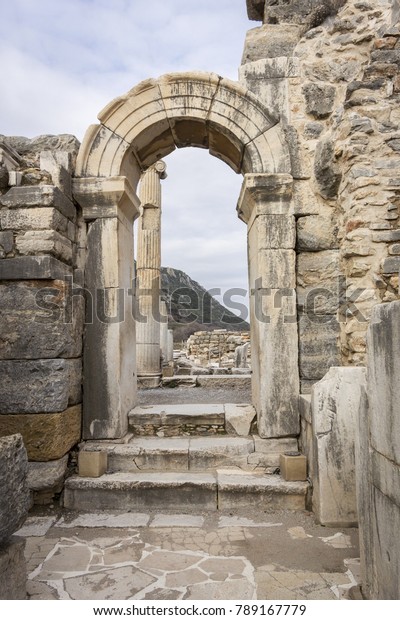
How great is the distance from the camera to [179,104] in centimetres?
412

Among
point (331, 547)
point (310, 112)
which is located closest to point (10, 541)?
point (331, 547)

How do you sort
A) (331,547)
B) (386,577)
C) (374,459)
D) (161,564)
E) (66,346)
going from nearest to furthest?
(386,577), (374,459), (161,564), (331,547), (66,346)

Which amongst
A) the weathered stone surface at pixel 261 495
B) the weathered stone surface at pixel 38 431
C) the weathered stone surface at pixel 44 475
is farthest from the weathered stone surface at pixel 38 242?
the weathered stone surface at pixel 261 495

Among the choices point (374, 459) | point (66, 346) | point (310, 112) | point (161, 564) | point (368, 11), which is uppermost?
point (368, 11)

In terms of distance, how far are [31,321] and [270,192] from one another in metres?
2.41

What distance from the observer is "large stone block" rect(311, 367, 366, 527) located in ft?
9.95

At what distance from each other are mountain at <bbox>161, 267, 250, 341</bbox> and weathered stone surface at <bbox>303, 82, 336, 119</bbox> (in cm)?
1080

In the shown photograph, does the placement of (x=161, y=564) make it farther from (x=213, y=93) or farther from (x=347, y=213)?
(x=213, y=93)

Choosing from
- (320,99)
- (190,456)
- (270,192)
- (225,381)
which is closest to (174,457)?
(190,456)

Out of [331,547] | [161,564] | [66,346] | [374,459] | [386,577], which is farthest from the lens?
[66,346]

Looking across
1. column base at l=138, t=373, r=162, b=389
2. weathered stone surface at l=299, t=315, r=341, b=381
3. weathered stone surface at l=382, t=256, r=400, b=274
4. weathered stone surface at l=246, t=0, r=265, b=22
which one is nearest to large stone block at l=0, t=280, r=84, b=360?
weathered stone surface at l=299, t=315, r=341, b=381

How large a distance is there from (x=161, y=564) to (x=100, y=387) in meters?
1.72

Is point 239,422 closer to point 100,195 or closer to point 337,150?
point 100,195

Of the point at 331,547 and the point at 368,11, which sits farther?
the point at 368,11
